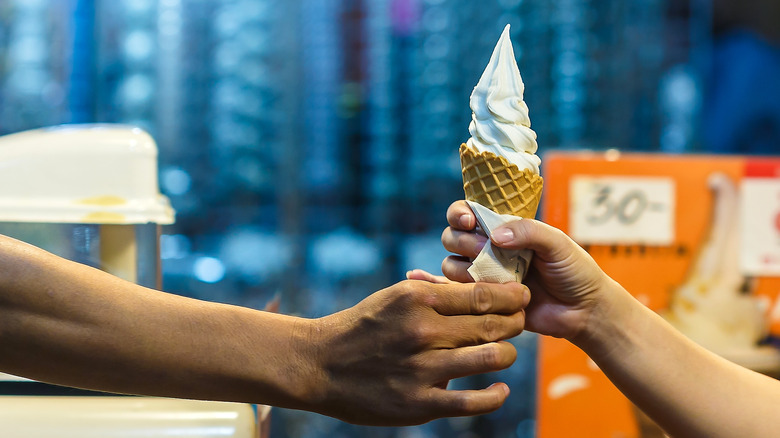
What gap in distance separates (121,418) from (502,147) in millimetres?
730

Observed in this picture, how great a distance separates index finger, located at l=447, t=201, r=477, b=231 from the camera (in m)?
1.06

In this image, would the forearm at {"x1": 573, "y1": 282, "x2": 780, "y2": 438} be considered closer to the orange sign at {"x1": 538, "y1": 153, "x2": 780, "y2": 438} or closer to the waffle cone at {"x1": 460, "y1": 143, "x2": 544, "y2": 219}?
the waffle cone at {"x1": 460, "y1": 143, "x2": 544, "y2": 219}

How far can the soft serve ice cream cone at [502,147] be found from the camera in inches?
40.9

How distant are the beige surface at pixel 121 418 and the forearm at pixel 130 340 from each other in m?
0.09

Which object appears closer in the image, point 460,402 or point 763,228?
point 460,402

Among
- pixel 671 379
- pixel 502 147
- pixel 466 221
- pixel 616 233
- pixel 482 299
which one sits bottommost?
pixel 671 379

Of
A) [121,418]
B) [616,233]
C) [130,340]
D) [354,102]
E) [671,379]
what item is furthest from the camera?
[354,102]

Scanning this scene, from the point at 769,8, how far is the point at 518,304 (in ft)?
10.8

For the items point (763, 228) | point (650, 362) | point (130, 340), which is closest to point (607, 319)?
Result: point (650, 362)

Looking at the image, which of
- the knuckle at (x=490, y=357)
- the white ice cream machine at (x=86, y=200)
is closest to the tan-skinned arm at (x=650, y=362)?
the knuckle at (x=490, y=357)

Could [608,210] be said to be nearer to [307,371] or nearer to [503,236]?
[503,236]

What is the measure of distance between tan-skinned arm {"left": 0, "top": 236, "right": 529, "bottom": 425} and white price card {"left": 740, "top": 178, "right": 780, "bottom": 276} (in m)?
1.64

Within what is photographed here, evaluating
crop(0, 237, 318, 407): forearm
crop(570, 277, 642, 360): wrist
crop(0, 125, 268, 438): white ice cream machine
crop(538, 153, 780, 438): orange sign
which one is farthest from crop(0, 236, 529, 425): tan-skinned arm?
crop(538, 153, 780, 438): orange sign

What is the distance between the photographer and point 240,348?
0.92 m
